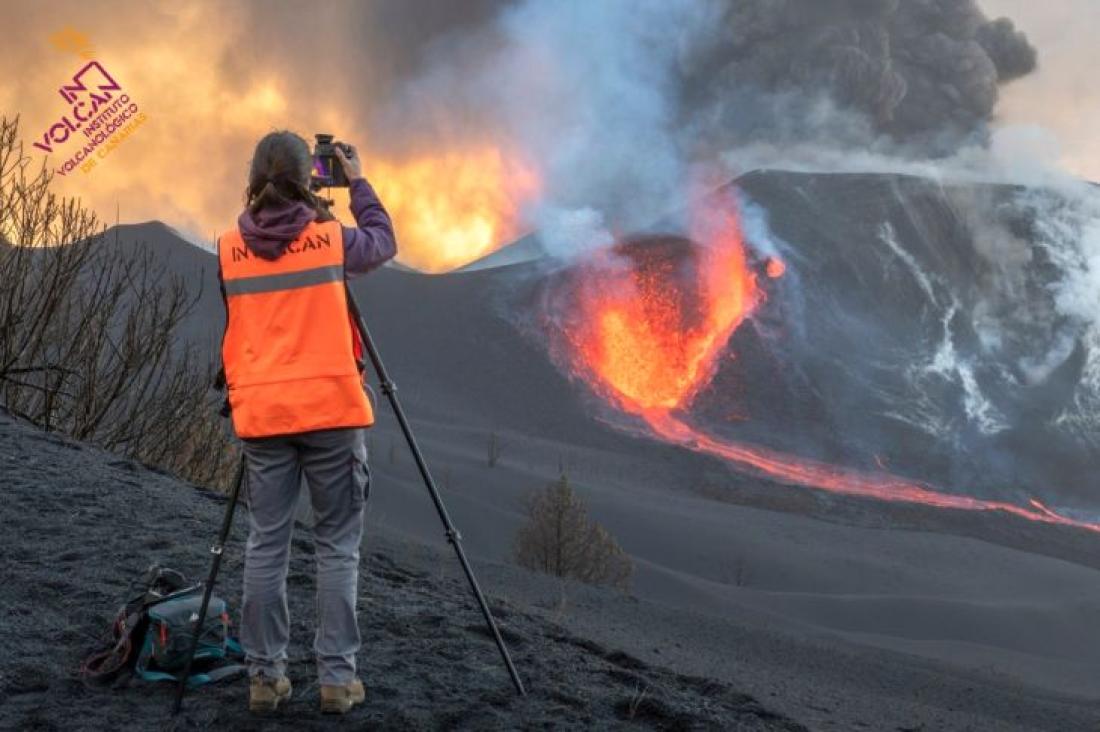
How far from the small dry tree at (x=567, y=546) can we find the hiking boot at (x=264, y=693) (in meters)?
18.5

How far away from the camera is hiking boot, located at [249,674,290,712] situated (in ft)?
12.6

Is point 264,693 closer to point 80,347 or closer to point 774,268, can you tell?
point 80,347

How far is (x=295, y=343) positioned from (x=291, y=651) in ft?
5.78

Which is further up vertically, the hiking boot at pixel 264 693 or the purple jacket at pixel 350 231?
the purple jacket at pixel 350 231

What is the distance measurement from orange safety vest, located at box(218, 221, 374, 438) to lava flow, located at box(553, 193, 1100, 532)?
49.3 m

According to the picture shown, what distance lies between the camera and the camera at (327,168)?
161 inches

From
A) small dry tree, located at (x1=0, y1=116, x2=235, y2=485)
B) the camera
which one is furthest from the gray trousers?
small dry tree, located at (x1=0, y1=116, x2=235, y2=485)

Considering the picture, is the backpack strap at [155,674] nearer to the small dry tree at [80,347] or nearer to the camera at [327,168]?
the camera at [327,168]

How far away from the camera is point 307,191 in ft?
12.4

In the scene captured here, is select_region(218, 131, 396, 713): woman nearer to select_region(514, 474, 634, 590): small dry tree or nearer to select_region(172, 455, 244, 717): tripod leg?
Answer: select_region(172, 455, 244, 717): tripod leg

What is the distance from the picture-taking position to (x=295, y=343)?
12.1ft

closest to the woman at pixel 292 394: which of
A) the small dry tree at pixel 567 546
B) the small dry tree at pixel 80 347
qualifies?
the small dry tree at pixel 80 347

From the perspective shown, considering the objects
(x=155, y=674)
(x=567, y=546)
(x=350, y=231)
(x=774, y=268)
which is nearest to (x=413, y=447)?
(x=350, y=231)

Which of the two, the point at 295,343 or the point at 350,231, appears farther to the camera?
the point at 350,231
